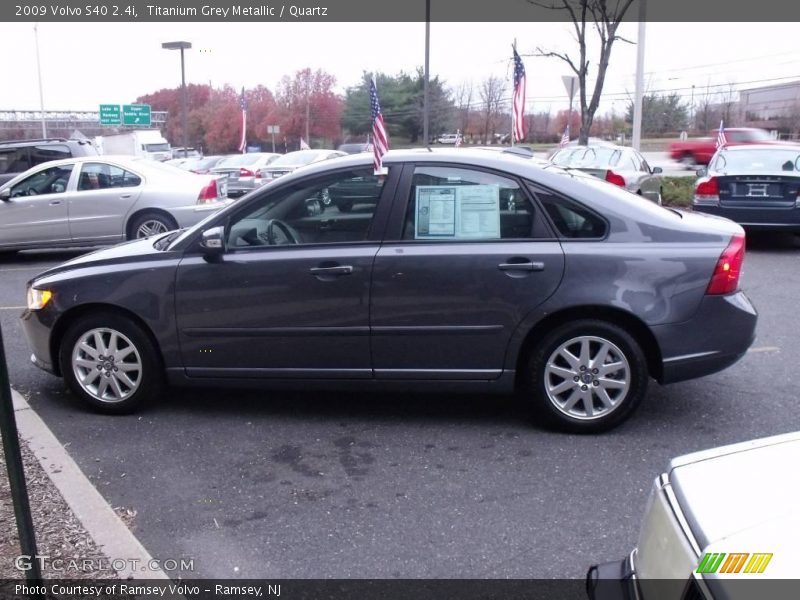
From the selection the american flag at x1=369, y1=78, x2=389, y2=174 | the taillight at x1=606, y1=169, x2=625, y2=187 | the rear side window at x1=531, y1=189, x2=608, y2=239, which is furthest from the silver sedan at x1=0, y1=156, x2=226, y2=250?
the rear side window at x1=531, y1=189, x2=608, y2=239

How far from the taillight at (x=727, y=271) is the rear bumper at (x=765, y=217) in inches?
283

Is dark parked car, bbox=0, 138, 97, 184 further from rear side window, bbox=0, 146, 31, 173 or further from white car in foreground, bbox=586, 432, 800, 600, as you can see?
white car in foreground, bbox=586, 432, 800, 600

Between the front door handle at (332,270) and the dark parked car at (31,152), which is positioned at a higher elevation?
the dark parked car at (31,152)

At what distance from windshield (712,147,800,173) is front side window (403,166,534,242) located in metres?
7.99

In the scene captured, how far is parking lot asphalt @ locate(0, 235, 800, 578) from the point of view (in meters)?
3.44

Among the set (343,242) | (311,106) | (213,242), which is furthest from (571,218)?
(311,106)

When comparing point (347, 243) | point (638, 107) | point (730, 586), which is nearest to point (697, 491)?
point (730, 586)

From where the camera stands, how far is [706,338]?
4.52m

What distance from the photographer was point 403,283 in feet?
15.1

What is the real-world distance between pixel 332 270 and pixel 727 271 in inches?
89.9

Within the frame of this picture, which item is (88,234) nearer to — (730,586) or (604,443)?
(604,443)

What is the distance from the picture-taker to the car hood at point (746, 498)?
1.82m

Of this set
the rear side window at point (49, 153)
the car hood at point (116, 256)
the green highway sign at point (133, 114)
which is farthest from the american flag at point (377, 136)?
the green highway sign at point (133, 114)

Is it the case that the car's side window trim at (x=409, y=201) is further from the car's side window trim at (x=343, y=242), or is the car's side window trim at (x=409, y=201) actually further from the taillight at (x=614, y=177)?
the taillight at (x=614, y=177)
